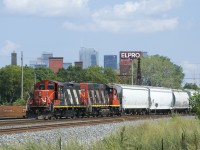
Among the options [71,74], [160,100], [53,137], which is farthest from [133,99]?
[71,74]

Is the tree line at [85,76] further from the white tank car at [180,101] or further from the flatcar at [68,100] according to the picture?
the flatcar at [68,100]

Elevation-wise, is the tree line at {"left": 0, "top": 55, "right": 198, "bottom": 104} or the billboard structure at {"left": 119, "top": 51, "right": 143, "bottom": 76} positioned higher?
the billboard structure at {"left": 119, "top": 51, "right": 143, "bottom": 76}

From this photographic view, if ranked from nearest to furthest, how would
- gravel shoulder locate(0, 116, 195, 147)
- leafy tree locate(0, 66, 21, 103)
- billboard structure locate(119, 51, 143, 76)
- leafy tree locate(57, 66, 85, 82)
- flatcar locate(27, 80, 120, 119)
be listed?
gravel shoulder locate(0, 116, 195, 147) < flatcar locate(27, 80, 120, 119) < leafy tree locate(0, 66, 21, 103) < leafy tree locate(57, 66, 85, 82) < billboard structure locate(119, 51, 143, 76)

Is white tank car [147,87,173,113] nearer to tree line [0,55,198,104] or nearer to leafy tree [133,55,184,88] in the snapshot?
tree line [0,55,198,104]

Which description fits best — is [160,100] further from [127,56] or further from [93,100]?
[127,56]

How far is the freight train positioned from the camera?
3872 cm

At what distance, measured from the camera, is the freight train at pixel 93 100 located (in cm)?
3872

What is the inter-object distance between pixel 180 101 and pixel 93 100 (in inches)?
900

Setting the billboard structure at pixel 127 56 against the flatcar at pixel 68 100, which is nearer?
the flatcar at pixel 68 100

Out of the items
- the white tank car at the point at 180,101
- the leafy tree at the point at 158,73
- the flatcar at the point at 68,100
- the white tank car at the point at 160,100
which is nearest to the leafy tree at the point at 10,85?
the leafy tree at the point at 158,73

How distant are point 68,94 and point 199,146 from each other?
2874cm

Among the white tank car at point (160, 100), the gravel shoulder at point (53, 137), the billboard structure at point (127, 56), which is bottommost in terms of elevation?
the gravel shoulder at point (53, 137)

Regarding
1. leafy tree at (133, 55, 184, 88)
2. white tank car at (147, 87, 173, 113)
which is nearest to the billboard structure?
leafy tree at (133, 55, 184, 88)

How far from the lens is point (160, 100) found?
193 ft
